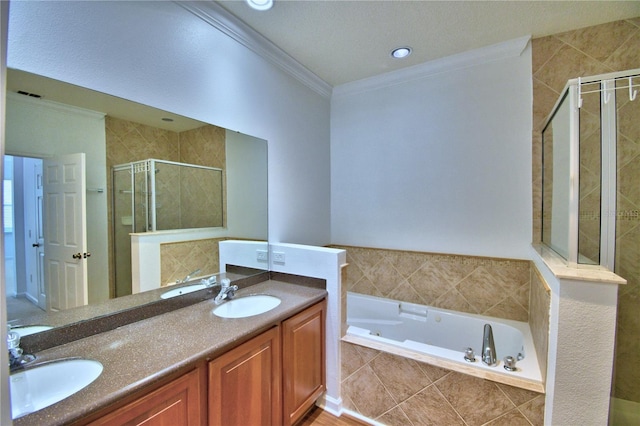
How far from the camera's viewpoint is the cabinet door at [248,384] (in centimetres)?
120

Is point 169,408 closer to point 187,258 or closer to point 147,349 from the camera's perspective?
point 147,349

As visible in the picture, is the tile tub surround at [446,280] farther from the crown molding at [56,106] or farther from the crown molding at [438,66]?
the crown molding at [56,106]

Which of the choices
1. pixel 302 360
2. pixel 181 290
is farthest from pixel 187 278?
pixel 302 360

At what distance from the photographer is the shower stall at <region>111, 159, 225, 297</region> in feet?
4.56

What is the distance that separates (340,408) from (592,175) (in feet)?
7.16

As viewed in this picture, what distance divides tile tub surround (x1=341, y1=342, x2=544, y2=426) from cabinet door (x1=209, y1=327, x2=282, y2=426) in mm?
604

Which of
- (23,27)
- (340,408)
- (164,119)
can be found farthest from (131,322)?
(340,408)

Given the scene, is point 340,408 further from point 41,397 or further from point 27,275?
point 27,275

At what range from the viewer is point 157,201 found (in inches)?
61.8

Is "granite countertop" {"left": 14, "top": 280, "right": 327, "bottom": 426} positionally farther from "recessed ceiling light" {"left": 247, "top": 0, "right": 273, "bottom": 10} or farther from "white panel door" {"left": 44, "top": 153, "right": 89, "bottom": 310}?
"recessed ceiling light" {"left": 247, "top": 0, "right": 273, "bottom": 10}

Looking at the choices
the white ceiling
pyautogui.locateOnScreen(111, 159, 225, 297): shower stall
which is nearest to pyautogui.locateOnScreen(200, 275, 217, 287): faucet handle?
pyautogui.locateOnScreen(111, 159, 225, 297): shower stall

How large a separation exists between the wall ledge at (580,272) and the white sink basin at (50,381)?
1954mm

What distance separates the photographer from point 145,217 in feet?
4.94

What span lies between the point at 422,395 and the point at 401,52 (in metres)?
2.55
